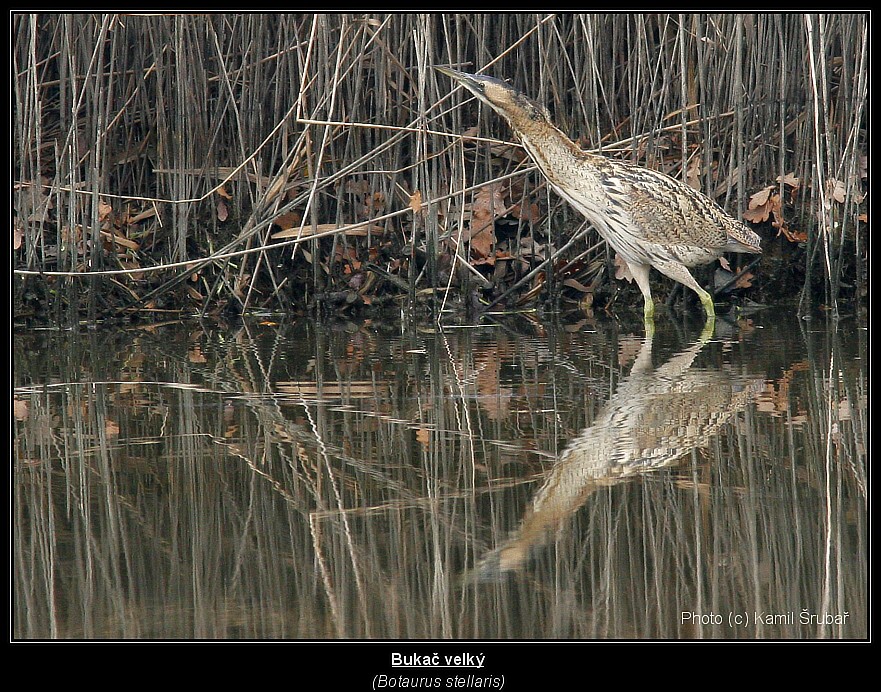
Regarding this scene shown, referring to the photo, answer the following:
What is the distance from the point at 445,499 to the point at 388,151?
5.19m

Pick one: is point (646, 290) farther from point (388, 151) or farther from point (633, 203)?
point (388, 151)

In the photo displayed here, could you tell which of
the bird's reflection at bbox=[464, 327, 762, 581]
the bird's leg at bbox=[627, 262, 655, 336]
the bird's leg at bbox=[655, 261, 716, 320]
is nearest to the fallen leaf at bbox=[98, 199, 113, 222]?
the bird's leg at bbox=[627, 262, 655, 336]

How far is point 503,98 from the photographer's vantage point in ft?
25.0

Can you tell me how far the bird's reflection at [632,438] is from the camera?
10.2 ft

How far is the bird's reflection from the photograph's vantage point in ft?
10.2

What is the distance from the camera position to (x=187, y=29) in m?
7.83

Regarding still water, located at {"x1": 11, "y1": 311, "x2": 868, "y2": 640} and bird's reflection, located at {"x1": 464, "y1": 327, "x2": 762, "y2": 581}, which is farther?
bird's reflection, located at {"x1": 464, "y1": 327, "x2": 762, "y2": 581}

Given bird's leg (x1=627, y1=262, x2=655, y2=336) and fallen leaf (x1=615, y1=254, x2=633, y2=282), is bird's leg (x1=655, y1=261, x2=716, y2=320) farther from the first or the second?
fallen leaf (x1=615, y1=254, x2=633, y2=282)

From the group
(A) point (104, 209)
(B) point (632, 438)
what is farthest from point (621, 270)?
(B) point (632, 438)

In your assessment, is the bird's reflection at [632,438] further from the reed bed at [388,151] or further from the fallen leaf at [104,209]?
the fallen leaf at [104,209]

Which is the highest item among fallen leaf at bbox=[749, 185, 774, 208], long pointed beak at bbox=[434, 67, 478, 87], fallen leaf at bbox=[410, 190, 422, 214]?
long pointed beak at bbox=[434, 67, 478, 87]

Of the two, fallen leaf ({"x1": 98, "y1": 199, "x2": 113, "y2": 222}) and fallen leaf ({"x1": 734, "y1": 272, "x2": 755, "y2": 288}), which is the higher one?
fallen leaf ({"x1": 98, "y1": 199, "x2": 113, "y2": 222})

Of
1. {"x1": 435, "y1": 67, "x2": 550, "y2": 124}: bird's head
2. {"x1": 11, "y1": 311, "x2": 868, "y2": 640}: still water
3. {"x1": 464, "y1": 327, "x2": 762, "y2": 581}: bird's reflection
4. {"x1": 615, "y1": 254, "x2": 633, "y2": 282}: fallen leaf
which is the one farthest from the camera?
{"x1": 615, "y1": 254, "x2": 633, "y2": 282}: fallen leaf
